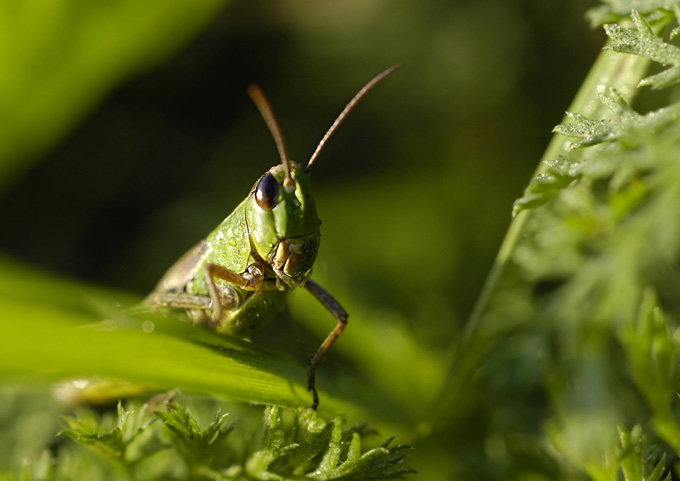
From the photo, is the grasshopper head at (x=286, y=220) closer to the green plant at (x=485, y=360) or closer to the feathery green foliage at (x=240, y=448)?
the green plant at (x=485, y=360)

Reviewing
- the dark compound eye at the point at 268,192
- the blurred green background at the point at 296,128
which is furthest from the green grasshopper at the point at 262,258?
the blurred green background at the point at 296,128

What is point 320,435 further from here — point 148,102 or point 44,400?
point 148,102

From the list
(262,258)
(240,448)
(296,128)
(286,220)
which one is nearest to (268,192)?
(286,220)

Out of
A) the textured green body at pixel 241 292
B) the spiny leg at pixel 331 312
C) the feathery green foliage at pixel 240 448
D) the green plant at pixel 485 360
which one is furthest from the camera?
the textured green body at pixel 241 292

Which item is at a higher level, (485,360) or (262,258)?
(262,258)

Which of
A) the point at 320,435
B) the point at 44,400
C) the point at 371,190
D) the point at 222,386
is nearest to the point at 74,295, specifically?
the point at 222,386

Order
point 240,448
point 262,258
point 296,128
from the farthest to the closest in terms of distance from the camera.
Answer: point 296,128
point 262,258
point 240,448

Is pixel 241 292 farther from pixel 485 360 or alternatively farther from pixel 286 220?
pixel 485 360

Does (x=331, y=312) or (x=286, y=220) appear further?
(x=331, y=312)
